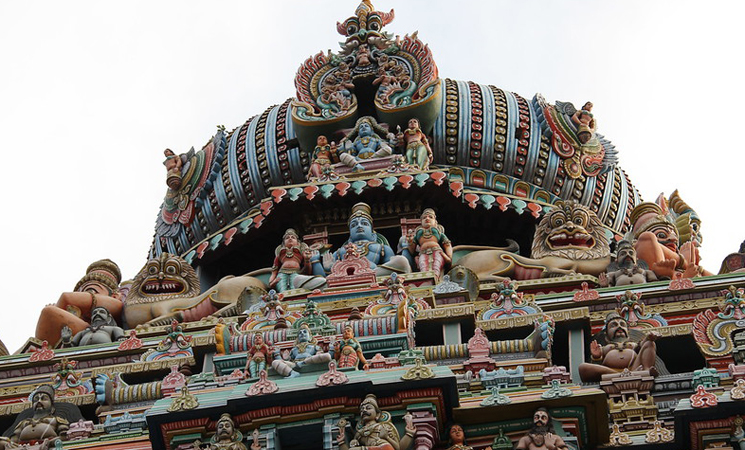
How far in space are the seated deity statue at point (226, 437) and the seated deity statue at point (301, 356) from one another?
116cm

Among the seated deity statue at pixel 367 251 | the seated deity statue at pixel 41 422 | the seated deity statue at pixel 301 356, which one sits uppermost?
the seated deity statue at pixel 367 251

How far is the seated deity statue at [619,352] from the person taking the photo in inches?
669

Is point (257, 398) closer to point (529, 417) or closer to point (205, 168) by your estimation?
point (529, 417)

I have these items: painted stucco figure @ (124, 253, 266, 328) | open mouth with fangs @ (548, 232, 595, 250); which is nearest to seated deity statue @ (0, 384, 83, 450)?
painted stucco figure @ (124, 253, 266, 328)

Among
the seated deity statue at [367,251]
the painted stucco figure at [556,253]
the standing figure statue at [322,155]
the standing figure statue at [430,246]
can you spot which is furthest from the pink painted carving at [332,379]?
the standing figure statue at [322,155]

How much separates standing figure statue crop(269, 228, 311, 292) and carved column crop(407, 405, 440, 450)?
9655 mm

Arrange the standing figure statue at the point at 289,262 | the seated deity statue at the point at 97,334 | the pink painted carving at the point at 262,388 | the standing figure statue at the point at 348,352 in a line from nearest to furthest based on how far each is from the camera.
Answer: the pink painted carving at the point at 262,388 < the standing figure statue at the point at 348,352 < the seated deity statue at the point at 97,334 < the standing figure statue at the point at 289,262

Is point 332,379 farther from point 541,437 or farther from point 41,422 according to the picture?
point 41,422

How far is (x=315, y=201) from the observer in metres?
27.6

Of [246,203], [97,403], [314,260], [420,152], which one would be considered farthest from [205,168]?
[97,403]

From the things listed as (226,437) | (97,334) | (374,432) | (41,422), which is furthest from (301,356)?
(97,334)

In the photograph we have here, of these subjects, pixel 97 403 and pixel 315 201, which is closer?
pixel 97 403

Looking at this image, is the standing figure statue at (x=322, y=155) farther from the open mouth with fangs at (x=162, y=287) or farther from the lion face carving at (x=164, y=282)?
the open mouth with fangs at (x=162, y=287)

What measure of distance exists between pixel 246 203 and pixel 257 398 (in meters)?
17.7
